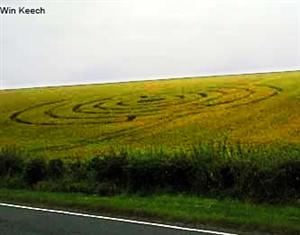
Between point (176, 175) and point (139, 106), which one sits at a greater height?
point (139, 106)

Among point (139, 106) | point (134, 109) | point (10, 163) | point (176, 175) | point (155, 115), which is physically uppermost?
point (139, 106)

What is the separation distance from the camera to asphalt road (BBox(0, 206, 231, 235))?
10.7 meters

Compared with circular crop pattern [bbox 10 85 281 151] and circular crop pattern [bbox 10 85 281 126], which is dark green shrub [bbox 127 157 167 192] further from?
circular crop pattern [bbox 10 85 281 126]

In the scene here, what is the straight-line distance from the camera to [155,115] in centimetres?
3553

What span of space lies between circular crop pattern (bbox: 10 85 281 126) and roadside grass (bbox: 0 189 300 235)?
1900 centimetres

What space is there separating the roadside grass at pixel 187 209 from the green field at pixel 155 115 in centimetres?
815

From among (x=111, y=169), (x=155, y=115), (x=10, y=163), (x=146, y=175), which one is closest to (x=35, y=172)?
(x=10, y=163)

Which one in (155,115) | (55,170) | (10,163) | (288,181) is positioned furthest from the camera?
(155,115)

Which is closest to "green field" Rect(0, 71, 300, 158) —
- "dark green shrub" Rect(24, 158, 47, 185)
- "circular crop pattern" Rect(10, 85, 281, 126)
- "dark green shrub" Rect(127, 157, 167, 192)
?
"circular crop pattern" Rect(10, 85, 281, 126)

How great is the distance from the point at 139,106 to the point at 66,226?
88.7 feet

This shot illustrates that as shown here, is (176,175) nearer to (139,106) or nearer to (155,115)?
(155,115)

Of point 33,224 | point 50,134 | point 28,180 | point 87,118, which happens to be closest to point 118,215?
point 33,224

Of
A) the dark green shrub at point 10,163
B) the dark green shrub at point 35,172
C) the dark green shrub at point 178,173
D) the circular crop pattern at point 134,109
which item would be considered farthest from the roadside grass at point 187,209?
the circular crop pattern at point 134,109

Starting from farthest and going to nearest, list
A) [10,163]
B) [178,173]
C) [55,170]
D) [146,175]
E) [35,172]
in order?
1. [10,163]
2. [35,172]
3. [55,170]
4. [146,175]
5. [178,173]
